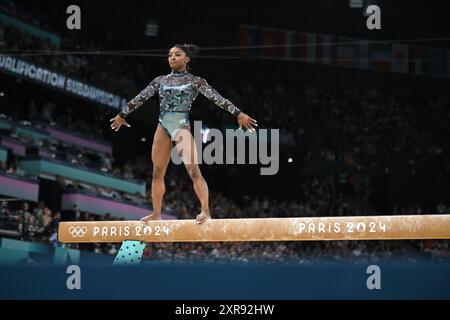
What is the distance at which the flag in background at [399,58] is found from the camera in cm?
3284

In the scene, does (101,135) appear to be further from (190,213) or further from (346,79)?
(346,79)

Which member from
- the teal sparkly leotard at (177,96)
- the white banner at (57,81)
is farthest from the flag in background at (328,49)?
the teal sparkly leotard at (177,96)

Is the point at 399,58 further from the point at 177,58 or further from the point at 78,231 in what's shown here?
the point at 78,231

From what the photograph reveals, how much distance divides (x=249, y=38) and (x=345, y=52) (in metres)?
3.95

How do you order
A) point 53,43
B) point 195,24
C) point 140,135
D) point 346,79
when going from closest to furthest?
point 53,43, point 140,135, point 195,24, point 346,79

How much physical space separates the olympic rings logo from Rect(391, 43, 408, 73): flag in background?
23.9 metres

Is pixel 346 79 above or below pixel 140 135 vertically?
above

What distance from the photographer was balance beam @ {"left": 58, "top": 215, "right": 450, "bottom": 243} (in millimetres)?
10078

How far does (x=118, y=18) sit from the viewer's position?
30.3 meters

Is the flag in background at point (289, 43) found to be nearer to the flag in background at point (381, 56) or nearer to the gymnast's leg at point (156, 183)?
the flag in background at point (381, 56)

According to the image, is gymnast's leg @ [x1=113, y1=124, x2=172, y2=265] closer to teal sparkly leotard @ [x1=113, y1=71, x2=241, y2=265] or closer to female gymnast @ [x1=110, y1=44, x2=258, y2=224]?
female gymnast @ [x1=110, y1=44, x2=258, y2=224]

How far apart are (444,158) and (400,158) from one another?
1.84 metres

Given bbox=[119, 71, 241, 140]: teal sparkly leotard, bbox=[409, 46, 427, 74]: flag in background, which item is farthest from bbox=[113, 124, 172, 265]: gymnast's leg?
bbox=[409, 46, 427, 74]: flag in background
